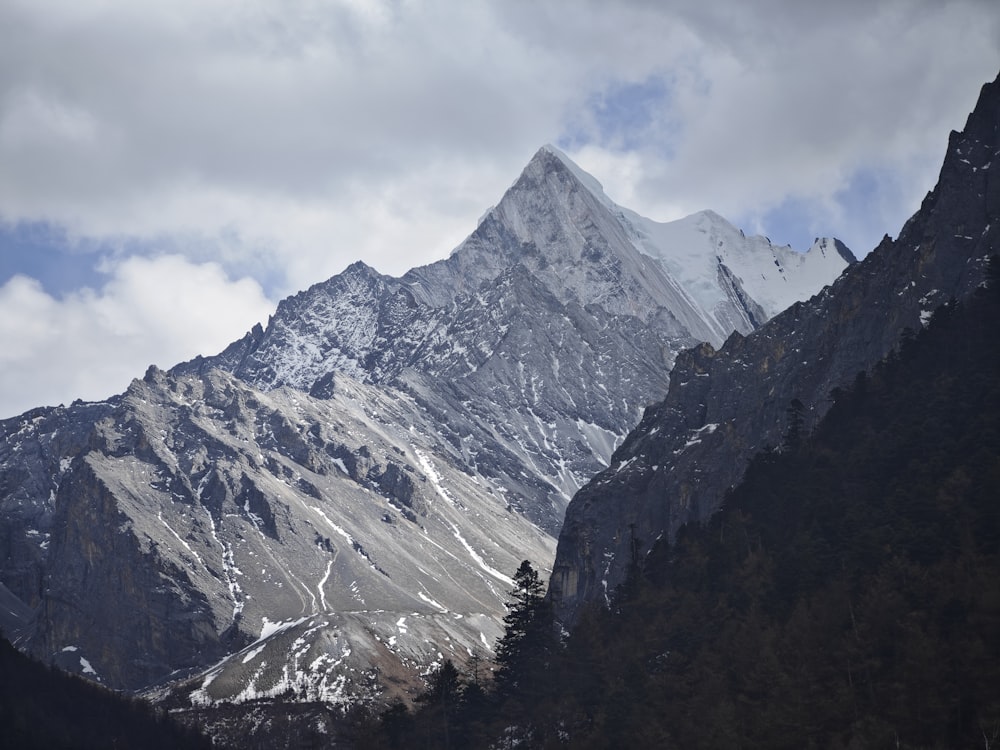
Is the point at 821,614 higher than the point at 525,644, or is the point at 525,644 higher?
the point at 525,644

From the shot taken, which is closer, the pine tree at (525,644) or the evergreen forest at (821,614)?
the evergreen forest at (821,614)

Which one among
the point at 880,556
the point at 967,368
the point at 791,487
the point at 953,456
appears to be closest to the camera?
the point at 880,556

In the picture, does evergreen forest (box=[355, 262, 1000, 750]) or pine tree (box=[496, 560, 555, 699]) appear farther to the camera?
pine tree (box=[496, 560, 555, 699])

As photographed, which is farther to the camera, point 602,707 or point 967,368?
point 967,368

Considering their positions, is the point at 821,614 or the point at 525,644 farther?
the point at 525,644

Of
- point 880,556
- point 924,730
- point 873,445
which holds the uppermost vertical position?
point 873,445

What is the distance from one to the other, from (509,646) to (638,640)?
629 inches

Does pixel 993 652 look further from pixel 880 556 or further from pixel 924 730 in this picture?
pixel 880 556

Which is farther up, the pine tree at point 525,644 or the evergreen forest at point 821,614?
the pine tree at point 525,644

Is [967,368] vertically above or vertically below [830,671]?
above

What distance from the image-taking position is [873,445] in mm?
167625

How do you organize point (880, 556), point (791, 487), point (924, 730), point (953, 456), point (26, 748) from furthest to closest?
point (26, 748)
point (791, 487)
point (953, 456)
point (880, 556)
point (924, 730)

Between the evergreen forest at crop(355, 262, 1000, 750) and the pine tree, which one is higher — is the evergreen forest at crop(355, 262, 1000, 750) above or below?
below

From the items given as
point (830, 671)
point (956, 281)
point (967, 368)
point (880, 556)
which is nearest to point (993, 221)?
point (956, 281)
